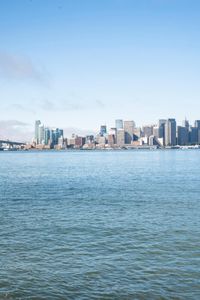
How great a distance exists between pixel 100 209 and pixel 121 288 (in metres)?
20.7

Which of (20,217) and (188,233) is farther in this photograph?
(20,217)

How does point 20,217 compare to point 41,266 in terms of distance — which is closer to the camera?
point 41,266

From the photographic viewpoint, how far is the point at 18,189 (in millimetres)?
59000

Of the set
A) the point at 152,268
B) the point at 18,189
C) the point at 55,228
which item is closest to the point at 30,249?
the point at 55,228

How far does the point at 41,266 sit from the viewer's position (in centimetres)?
2219

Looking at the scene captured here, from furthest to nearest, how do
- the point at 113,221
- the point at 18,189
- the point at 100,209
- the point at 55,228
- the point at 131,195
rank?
Result: the point at 18,189, the point at 131,195, the point at 100,209, the point at 113,221, the point at 55,228

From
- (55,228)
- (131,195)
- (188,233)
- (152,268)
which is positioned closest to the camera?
(152,268)

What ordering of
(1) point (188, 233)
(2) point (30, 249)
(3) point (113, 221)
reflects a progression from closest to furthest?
(2) point (30, 249) < (1) point (188, 233) < (3) point (113, 221)

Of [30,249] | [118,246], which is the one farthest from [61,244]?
[118,246]

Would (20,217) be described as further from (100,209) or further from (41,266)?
(41,266)

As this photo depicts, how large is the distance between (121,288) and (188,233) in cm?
1154

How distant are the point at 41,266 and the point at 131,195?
29.3 meters

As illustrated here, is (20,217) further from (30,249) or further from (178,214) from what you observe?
(178,214)

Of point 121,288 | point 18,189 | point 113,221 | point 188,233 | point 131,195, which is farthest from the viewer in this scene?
point 18,189
